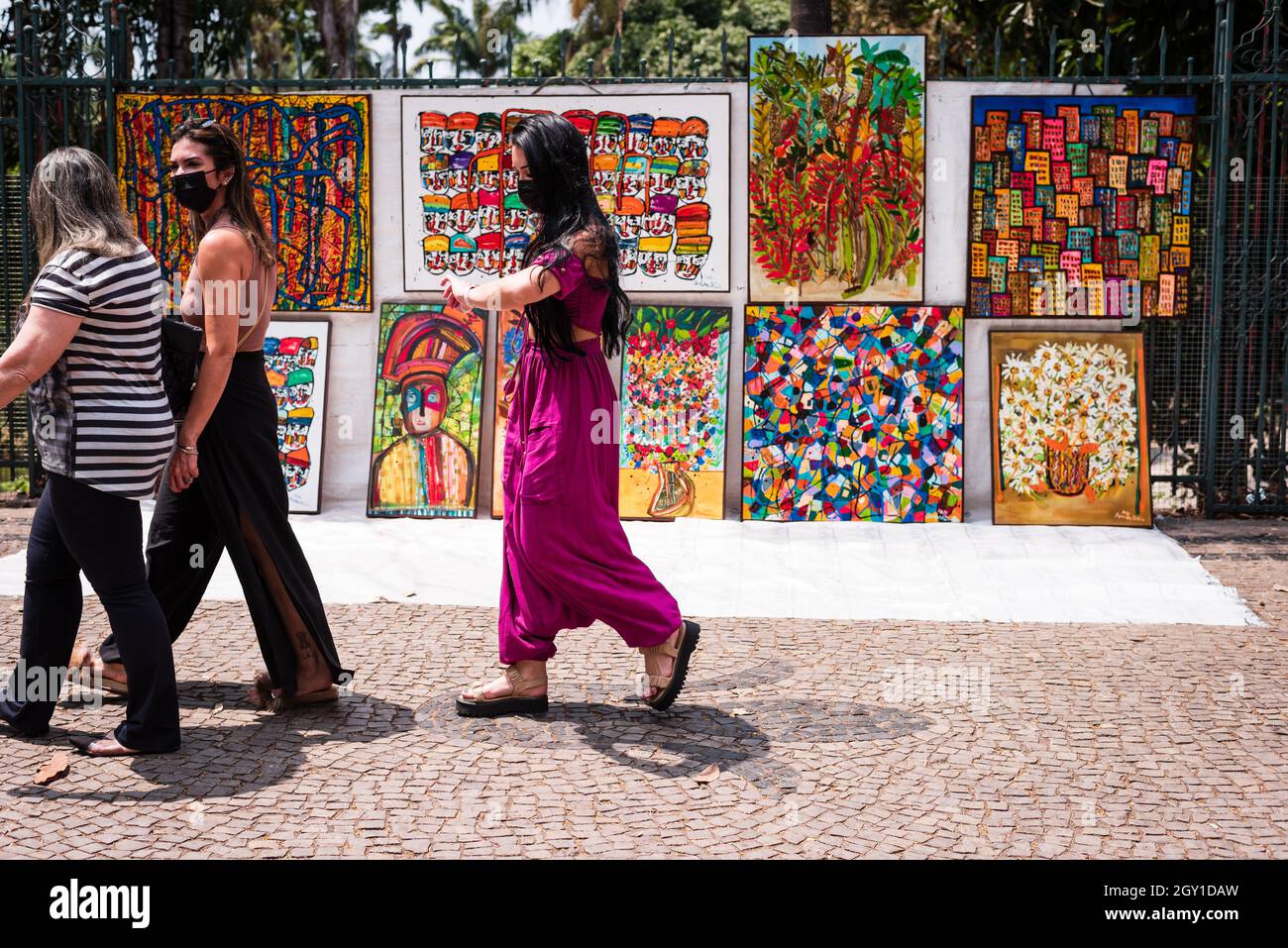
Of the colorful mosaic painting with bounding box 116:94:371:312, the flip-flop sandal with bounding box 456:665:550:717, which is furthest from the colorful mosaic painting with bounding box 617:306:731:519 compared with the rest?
the flip-flop sandal with bounding box 456:665:550:717

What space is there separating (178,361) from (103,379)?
0.40 meters

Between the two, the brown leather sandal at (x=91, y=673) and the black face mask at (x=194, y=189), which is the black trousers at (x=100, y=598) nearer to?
the brown leather sandal at (x=91, y=673)

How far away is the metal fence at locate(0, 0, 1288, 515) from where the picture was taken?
8789mm

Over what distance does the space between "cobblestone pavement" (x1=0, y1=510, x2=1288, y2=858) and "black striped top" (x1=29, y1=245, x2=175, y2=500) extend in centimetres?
96

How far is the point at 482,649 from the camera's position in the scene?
239 inches

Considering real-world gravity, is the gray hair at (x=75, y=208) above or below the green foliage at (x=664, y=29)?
below

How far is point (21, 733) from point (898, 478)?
5411 mm

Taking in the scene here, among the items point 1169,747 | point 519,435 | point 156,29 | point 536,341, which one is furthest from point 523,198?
point 156,29

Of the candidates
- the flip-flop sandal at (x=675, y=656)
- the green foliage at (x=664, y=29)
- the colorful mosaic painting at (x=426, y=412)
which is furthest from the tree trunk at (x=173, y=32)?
the green foliage at (x=664, y=29)

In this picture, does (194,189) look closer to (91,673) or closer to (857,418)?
(91,673)

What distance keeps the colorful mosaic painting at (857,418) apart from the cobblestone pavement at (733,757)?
2.33 m

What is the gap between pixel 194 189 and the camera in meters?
4.83

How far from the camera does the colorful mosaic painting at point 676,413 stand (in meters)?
8.77

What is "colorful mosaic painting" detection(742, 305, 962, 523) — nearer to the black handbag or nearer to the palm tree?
the black handbag
